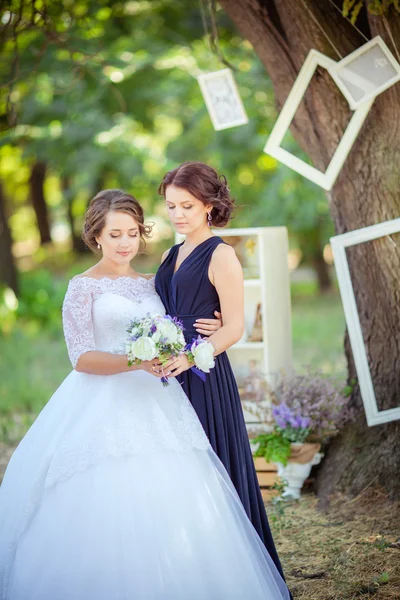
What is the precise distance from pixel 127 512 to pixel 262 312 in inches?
97.4

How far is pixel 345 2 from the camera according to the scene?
394 cm

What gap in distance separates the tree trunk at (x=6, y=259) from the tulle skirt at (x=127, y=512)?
1060 centimetres

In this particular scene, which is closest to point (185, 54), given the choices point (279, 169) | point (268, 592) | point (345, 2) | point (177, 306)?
point (279, 169)

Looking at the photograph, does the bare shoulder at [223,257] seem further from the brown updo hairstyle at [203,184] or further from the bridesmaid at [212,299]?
the brown updo hairstyle at [203,184]

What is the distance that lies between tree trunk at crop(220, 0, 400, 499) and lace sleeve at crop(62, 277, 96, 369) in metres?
1.89

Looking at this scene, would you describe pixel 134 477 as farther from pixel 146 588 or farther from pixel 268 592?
pixel 268 592

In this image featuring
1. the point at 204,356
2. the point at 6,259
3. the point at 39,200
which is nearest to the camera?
the point at 204,356

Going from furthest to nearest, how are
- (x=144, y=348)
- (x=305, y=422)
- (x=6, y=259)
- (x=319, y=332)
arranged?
(x=6, y=259) → (x=319, y=332) → (x=305, y=422) → (x=144, y=348)

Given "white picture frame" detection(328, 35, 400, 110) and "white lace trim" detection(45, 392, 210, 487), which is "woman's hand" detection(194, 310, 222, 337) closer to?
"white lace trim" detection(45, 392, 210, 487)

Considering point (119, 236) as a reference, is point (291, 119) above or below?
above

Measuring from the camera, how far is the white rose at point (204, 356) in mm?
2816

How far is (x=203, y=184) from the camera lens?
10.2 ft

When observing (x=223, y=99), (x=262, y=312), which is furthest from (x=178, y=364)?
(x=223, y=99)

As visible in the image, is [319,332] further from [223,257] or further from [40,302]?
[223,257]
